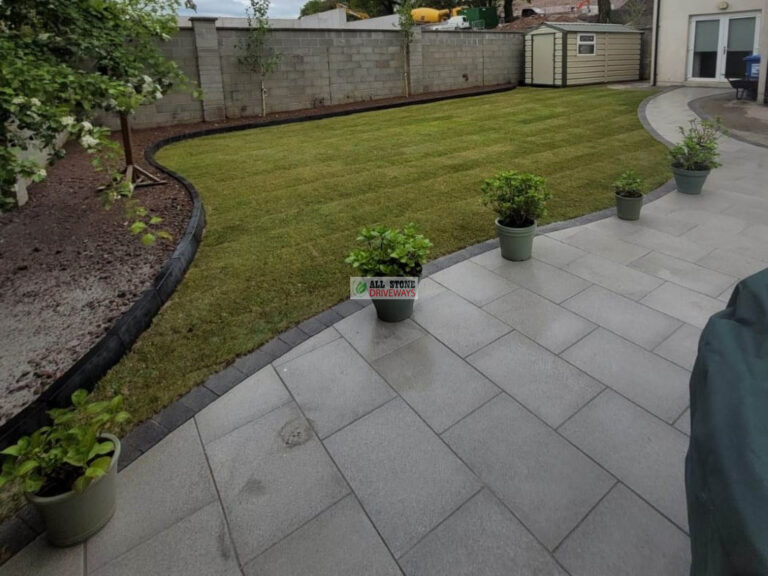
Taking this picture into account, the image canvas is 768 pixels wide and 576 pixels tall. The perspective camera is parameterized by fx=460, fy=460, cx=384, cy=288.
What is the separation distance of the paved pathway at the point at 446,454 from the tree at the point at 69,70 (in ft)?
4.80

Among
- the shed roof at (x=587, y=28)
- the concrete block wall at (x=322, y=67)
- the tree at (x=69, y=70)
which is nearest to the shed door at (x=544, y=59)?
the shed roof at (x=587, y=28)

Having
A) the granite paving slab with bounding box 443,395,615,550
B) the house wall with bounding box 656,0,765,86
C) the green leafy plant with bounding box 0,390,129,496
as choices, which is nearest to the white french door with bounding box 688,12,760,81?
the house wall with bounding box 656,0,765,86

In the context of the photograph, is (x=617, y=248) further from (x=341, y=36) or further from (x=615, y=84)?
(x=615, y=84)

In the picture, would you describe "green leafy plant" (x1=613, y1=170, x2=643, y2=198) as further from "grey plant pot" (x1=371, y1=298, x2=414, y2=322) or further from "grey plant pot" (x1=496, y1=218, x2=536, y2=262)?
"grey plant pot" (x1=371, y1=298, x2=414, y2=322)

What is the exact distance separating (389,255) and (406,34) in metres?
11.9

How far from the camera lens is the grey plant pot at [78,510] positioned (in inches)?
64.6

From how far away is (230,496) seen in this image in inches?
75.5

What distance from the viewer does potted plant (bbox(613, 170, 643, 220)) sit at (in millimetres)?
4582

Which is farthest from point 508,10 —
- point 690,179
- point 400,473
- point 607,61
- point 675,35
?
point 400,473

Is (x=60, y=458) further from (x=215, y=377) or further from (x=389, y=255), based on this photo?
(x=389, y=255)

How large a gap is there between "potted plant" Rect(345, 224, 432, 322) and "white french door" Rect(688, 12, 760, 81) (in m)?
14.7

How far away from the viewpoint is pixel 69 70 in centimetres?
284

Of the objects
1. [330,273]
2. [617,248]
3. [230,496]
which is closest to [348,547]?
[230,496]

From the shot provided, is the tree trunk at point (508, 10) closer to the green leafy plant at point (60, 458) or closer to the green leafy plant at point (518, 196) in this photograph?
the green leafy plant at point (518, 196)
